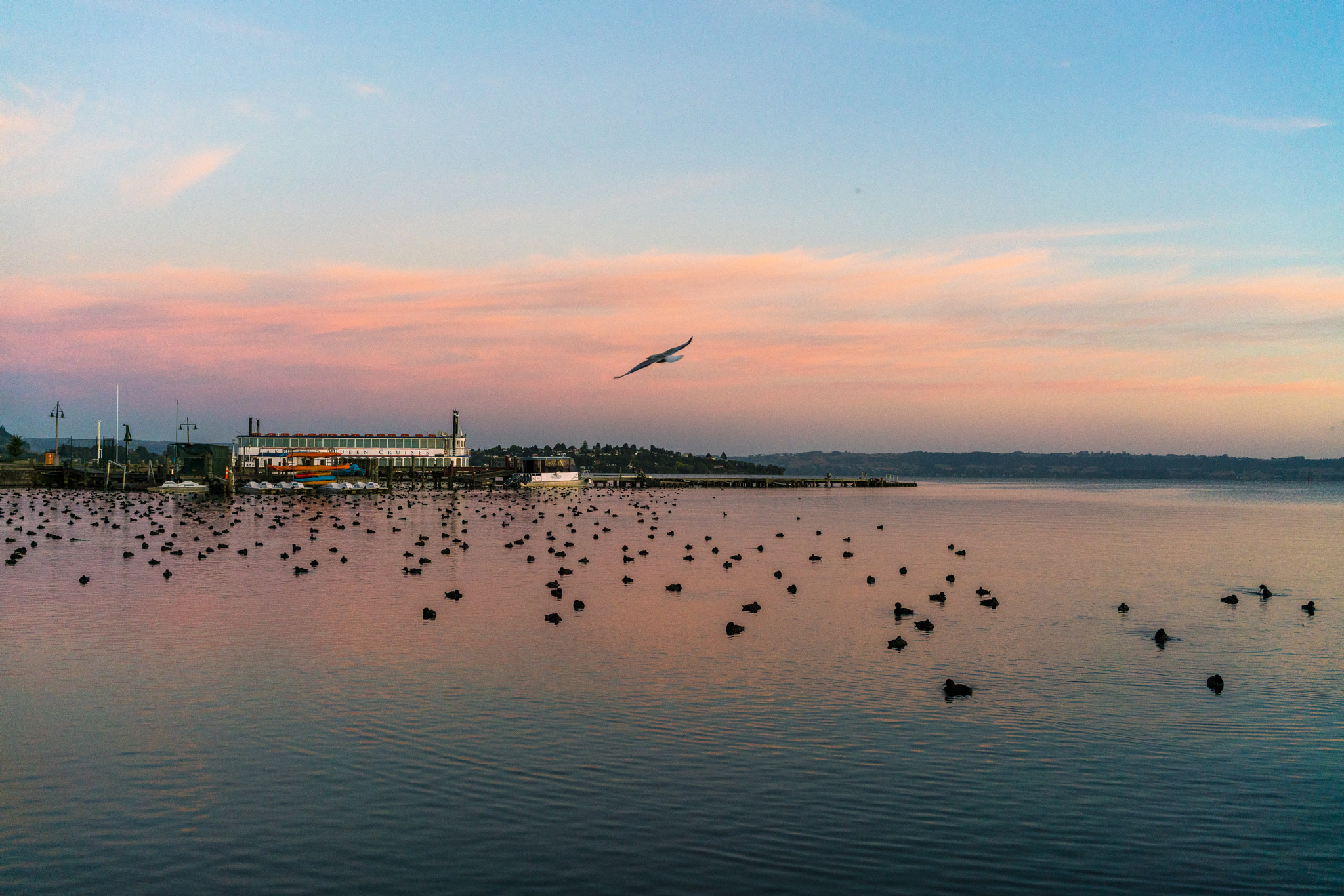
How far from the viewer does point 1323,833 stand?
14.9 m

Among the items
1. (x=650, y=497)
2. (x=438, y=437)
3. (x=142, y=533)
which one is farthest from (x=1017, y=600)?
(x=438, y=437)

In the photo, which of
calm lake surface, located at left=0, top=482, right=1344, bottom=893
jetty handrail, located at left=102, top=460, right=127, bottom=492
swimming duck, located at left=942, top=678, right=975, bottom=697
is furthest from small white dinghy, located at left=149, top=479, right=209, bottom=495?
swimming duck, located at left=942, top=678, right=975, bottom=697

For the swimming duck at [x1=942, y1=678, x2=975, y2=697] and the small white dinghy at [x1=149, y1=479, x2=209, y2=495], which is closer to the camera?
the swimming duck at [x1=942, y1=678, x2=975, y2=697]

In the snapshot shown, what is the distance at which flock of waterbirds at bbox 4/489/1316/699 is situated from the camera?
4203 cm

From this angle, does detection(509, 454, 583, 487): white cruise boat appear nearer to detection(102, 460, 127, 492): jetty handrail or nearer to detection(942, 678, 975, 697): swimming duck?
detection(102, 460, 127, 492): jetty handrail

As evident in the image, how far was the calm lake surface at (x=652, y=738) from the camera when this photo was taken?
1351cm

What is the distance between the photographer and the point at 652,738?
64.2 ft

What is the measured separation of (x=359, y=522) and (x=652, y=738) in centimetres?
6605

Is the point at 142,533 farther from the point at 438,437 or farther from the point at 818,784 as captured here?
the point at 438,437

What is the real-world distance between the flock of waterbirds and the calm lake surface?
1.15m

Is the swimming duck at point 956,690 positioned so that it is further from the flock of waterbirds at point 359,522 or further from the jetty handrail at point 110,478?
the jetty handrail at point 110,478

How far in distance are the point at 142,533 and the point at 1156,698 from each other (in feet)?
207

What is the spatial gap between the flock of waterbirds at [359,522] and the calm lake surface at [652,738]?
115 centimetres

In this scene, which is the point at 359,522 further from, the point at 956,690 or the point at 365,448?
the point at 365,448
